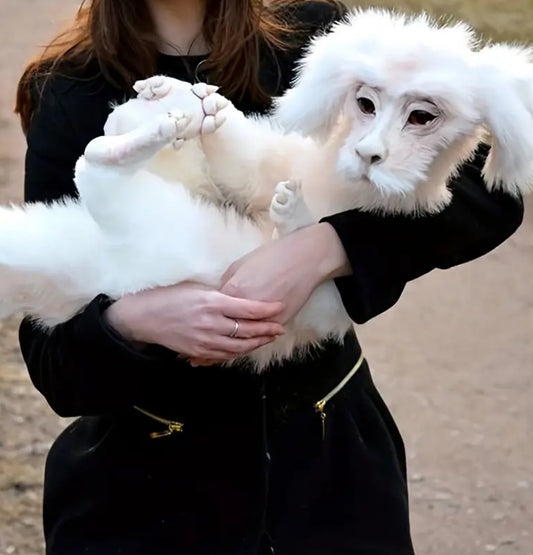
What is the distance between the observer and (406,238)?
4.20ft

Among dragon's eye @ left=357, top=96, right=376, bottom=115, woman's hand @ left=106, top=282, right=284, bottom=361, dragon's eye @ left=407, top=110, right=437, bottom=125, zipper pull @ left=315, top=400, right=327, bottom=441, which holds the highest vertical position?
dragon's eye @ left=407, top=110, right=437, bottom=125

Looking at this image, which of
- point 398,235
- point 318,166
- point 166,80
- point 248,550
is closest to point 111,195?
point 166,80

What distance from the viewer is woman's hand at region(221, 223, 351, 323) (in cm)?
121

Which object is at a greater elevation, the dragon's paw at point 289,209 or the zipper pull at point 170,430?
the dragon's paw at point 289,209

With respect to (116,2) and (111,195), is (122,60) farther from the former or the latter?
(111,195)

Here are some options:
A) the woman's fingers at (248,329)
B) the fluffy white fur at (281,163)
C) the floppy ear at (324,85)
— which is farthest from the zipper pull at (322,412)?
the floppy ear at (324,85)

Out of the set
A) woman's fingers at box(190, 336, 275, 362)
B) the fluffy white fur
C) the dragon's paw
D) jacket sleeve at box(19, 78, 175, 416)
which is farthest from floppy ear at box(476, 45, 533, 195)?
jacket sleeve at box(19, 78, 175, 416)

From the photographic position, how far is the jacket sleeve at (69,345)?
1225 mm

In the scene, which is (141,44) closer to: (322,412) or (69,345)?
(69,345)

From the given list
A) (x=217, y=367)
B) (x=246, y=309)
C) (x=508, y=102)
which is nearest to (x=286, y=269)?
(x=246, y=309)

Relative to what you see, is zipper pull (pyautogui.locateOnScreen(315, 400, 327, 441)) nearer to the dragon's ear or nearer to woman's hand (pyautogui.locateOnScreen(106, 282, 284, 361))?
woman's hand (pyautogui.locateOnScreen(106, 282, 284, 361))

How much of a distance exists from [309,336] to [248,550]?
11.1 inches

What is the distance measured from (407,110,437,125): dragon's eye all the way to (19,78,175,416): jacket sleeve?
421mm

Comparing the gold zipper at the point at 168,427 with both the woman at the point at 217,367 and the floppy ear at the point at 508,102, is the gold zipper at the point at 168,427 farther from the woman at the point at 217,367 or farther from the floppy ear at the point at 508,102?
the floppy ear at the point at 508,102
